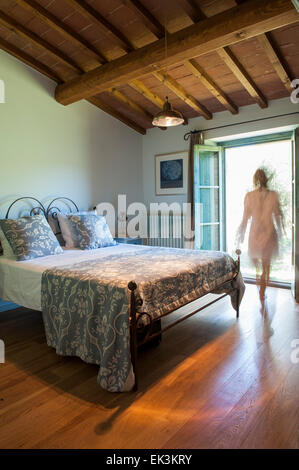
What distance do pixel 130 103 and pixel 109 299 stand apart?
3549mm

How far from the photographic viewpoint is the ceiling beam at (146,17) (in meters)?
2.74

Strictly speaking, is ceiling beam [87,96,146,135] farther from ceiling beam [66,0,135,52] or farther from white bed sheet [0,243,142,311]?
white bed sheet [0,243,142,311]

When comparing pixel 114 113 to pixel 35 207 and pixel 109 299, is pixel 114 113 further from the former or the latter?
pixel 109 299

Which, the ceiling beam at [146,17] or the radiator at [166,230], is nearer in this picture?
the ceiling beam at [146,17]

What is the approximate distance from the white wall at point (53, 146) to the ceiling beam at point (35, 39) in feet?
1.24

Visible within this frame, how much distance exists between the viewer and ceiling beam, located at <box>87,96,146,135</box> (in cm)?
455

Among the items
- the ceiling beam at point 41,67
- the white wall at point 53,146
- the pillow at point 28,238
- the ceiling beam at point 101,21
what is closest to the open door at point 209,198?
the white wall at point 53,146

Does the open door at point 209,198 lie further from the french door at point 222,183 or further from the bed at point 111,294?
the bed at point 111,294

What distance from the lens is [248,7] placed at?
7.81 feet

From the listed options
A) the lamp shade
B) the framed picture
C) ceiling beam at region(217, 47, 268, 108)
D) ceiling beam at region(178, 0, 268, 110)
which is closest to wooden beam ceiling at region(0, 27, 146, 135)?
the framed picture

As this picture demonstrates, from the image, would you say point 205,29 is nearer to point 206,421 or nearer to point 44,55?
point 44,55

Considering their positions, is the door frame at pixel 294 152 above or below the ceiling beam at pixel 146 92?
below

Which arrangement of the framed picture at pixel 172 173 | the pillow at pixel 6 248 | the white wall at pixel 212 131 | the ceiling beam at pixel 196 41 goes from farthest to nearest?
the framed picture at pixel 172 173 < the white wall at pixel 212 131 < the pillow at pixel 6 248 < the ceiling beam at pixel 196 41

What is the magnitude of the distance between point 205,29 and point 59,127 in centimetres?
227
